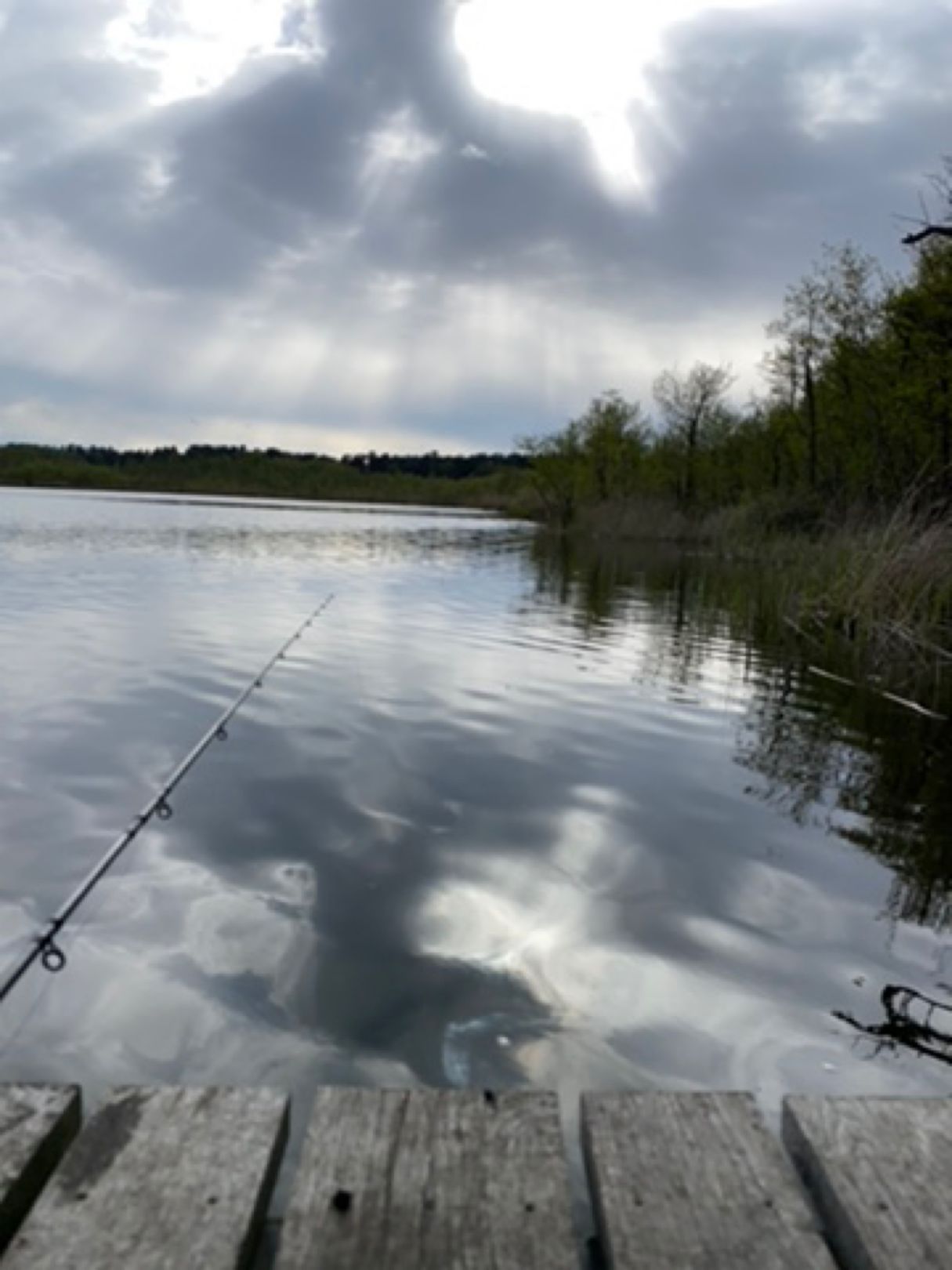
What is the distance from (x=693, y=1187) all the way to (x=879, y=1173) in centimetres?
37

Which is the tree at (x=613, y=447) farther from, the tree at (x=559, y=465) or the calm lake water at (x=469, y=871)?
the calm lake water at (x=469, y=871)

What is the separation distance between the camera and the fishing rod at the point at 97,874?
284cm

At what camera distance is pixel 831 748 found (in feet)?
22.9

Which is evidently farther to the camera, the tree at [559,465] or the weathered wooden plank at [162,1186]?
the tree at [559,465]

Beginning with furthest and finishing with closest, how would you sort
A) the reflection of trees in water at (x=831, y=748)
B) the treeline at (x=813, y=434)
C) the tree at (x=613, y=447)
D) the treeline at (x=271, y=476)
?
1. the treeline at (x=271, y=476)
2. the tree at (x=613, y=447)
3. the treeline at (x=813, y=434)
4. the reflection of trees in water at (x=831, y=748)

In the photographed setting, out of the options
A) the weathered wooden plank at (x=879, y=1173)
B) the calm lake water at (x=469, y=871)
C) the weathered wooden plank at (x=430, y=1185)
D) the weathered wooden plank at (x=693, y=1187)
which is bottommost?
the calm lake water at (x=469, y=871)

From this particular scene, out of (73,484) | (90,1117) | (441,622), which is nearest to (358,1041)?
(90,1117)

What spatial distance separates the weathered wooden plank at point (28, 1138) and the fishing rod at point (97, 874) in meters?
0.65

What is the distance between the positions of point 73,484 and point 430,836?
11989cm

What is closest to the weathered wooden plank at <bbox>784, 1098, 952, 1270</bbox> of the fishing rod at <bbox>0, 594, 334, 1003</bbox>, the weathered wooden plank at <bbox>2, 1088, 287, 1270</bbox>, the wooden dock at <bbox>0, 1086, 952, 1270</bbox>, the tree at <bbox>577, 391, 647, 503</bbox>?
the wooden dock at <bbox>0, 1086, 952, 1270</bbox>

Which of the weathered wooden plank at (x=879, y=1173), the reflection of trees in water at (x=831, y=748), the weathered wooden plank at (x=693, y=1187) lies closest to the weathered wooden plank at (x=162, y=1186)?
the weathered wooden plank at (x=693, y=1187)

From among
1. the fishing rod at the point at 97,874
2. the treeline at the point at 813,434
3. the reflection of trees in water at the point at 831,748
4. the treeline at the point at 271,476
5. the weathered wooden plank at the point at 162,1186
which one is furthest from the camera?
the treeline at the point at 271,476

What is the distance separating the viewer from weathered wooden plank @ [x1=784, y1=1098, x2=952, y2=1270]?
1715 millimetres

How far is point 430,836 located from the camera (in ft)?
15.3
